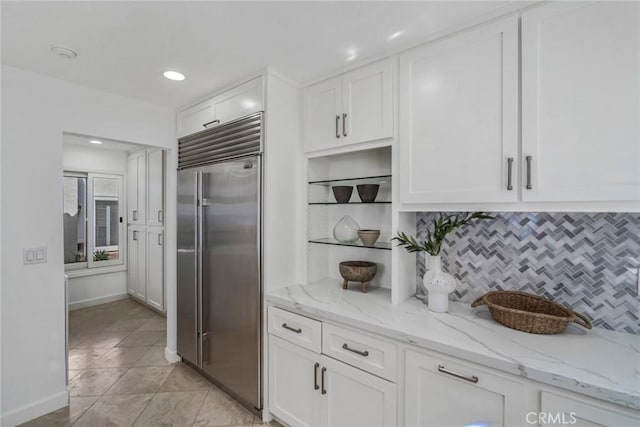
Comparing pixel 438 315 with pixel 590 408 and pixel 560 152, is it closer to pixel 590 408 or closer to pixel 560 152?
pixel 590 408

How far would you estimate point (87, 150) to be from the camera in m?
4.38

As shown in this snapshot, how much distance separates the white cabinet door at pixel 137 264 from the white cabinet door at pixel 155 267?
0.15 metres

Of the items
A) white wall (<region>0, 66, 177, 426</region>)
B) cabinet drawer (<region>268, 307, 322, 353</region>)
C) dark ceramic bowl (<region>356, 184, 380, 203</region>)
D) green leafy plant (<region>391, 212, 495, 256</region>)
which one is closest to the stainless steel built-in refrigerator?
cabinet drawer (<region>268, 307, 322, 353</region>)

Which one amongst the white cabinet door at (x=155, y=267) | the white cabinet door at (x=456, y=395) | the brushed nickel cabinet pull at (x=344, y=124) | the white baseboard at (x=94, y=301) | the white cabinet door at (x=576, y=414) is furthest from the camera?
the white baseboard at (x=94, y=301)

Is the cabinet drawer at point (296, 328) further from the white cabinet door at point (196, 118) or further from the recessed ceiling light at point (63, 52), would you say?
the recessed ceiling light at point (63, 52)

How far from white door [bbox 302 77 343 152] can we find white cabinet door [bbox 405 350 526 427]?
53.9 inches

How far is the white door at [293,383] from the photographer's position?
1.72 meters

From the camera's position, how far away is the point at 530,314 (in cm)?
133

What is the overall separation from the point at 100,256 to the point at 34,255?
291 centimetres

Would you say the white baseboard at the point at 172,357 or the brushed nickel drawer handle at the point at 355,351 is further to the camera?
the white baseboard at the point at 172,357

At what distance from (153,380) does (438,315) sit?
7.90 ft

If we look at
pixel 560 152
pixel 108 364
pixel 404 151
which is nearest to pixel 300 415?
pixel 404 151

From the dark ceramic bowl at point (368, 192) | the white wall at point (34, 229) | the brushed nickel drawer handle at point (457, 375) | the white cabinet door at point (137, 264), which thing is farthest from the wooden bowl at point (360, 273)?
the white cabinet door at point (137, 264)

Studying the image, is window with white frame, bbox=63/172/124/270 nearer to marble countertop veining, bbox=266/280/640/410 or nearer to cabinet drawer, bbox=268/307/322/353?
cabinet drawer, bbox=268/307/322/353
